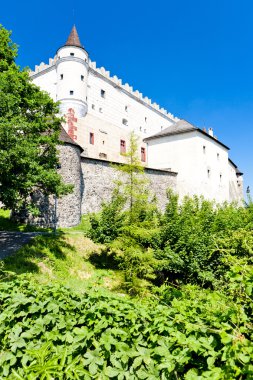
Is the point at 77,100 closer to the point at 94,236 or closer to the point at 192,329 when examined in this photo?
the point at 94,236

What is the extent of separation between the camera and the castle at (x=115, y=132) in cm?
3272

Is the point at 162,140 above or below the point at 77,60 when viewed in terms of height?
below

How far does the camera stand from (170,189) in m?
32.1

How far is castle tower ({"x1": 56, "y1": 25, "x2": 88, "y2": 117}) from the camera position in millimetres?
32625

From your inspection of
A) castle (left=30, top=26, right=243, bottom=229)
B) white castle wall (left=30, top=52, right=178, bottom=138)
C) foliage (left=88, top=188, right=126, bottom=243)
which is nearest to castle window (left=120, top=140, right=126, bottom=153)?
castle (left=30, top=26, right=243, bottom=229)

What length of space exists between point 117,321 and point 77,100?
32438 millimetres

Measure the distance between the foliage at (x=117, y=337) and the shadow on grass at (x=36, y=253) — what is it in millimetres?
8828

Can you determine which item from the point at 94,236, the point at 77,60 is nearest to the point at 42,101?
the point at 94,236

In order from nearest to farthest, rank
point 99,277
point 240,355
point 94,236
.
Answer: point 240,355
point 99,277
point 94,236

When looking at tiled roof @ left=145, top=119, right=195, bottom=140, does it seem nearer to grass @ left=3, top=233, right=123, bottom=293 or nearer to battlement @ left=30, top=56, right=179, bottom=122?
battlement @ left=30, top=56, right=179, bottom=122

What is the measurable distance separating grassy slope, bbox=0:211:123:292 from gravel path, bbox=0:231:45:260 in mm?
456

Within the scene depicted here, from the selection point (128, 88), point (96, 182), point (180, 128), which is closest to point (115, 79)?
point (128, 88)

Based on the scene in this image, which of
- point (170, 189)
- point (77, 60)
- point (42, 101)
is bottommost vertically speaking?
point (170, 189)

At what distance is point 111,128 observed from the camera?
38.3m
